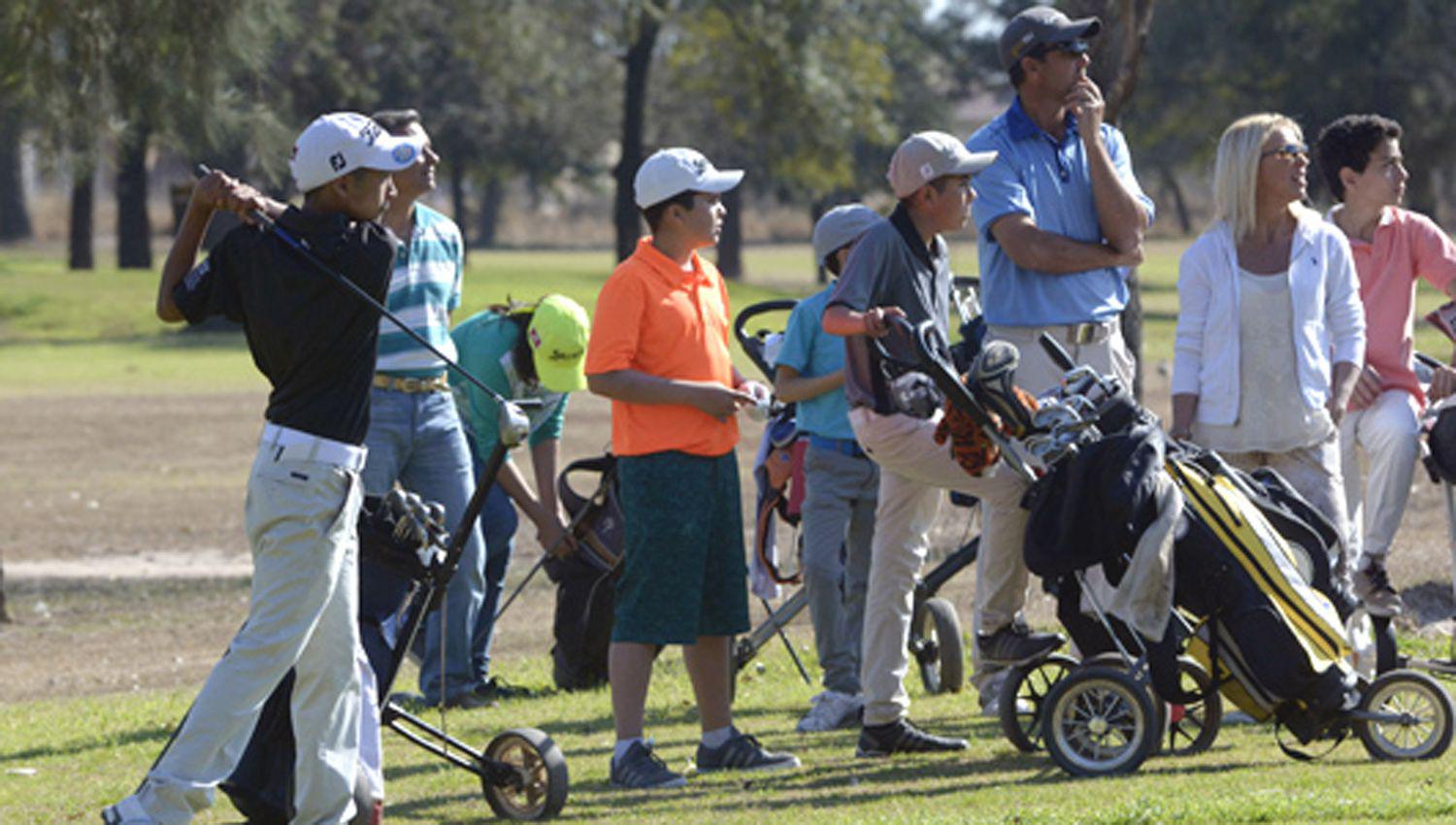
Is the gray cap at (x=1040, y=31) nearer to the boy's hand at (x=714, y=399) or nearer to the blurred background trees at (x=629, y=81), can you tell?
the boy's hand at (x=714, y=399)

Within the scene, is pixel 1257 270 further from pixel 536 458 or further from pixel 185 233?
pixel 185 233

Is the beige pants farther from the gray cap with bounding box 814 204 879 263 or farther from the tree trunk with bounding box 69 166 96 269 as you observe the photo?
the tree trunk with bounding box 69 166 96 269

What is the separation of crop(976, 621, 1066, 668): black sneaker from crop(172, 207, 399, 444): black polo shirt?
2.56 metres

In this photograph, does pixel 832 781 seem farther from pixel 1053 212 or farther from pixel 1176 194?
pixel 1176 194

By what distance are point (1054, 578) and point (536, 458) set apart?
325 cm

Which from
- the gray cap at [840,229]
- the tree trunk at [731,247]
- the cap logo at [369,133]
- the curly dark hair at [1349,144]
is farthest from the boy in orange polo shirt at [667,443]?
the tree trunk at [731,247]

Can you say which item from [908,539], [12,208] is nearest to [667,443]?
[908,539]

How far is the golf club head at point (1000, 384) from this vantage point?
7199mm

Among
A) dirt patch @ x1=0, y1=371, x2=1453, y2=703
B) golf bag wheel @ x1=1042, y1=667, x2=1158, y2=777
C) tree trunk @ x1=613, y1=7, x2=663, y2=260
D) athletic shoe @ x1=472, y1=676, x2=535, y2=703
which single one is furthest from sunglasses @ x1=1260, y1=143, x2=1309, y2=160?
tree trunk @ x1=613, y1=7, x2=663, y2=260

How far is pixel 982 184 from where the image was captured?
8.15m

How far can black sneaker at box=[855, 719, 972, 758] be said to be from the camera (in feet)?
25.6

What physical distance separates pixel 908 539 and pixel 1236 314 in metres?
1.43

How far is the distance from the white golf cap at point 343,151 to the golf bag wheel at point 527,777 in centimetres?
175

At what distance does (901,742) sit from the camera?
7816mm
